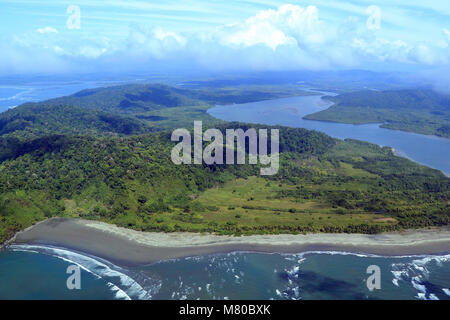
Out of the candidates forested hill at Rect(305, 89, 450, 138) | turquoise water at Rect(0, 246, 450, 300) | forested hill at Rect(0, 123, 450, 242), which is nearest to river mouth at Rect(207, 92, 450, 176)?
forested hill at Rect(305, 89, 450, 138)

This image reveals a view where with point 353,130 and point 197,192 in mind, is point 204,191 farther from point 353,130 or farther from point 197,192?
point 353,130

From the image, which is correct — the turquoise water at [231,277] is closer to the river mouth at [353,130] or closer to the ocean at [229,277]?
the ocean at [229,277]

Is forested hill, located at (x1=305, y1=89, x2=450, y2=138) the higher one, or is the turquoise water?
forested hill, located at (x1=305, y1=89, x2=450, y2=138)

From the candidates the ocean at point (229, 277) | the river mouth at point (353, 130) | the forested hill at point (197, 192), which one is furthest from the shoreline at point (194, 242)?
the river mouth at point (353, 130)

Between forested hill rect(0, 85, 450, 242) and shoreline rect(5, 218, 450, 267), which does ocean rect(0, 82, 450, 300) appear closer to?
shoreline rect(5, 218, 450, 267)
